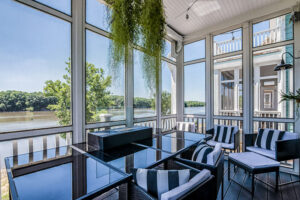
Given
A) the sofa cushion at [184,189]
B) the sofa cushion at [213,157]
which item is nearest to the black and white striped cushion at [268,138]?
the sofa cushion at [213,157]

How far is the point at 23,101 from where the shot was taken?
1.96m

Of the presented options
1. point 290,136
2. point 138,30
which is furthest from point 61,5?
point 290,136

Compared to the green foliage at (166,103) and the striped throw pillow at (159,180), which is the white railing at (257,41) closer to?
the green foliage at (166,103)

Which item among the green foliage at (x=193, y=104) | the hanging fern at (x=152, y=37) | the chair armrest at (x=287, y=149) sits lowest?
the chair armrest at (x=287, y=149)

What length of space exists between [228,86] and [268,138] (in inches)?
59.2

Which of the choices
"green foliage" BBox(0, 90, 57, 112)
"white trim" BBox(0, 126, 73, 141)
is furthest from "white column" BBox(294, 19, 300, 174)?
"green foliage" BBox(0, 90, 57, 112)

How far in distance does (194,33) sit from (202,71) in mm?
1107

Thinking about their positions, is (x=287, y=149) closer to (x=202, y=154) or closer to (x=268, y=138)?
(x=268, y=138)

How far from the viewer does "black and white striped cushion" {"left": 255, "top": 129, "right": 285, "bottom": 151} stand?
2889 mm

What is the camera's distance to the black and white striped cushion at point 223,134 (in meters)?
3.43

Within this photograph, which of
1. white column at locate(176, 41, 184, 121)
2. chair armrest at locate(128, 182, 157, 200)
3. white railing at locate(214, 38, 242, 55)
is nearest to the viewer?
chair armrest at locate(128, 182, 157, 200)

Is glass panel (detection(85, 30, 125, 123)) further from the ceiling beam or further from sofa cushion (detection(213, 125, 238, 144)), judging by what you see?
the ceiling beam

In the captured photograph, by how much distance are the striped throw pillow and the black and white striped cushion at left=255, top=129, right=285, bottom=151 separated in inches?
110

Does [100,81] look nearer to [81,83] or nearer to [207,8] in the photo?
[81,83]
